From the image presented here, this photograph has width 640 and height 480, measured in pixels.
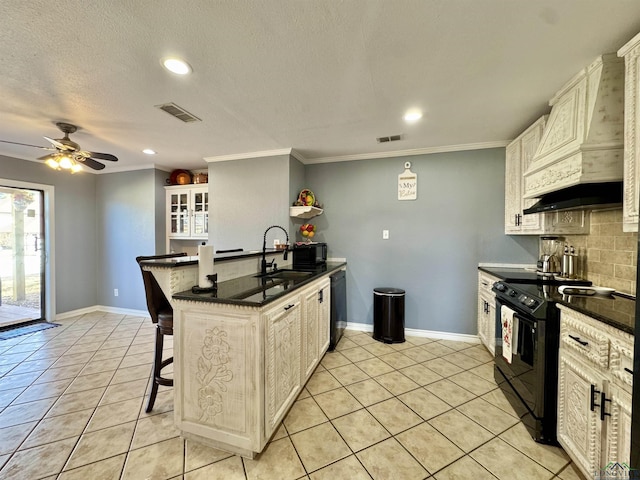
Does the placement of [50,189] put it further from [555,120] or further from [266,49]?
[555,120]

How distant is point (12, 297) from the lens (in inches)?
149

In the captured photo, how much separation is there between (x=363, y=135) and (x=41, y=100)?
115 inches

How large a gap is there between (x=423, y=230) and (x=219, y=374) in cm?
288

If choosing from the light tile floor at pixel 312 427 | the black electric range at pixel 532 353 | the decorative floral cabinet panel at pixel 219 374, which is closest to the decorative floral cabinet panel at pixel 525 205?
the black electric range at pixel 532 353

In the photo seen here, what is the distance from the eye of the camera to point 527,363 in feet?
5.68

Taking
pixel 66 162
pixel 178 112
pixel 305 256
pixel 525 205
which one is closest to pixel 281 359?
pixel 305 256

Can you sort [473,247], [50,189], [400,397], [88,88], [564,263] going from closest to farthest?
[88,88] → [400,397] → [564,263] → [473,247] → [50,189]

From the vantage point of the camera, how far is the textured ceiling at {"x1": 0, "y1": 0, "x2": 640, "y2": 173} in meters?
1.30

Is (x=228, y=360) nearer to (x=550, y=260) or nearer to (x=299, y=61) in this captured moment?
(x=299, y=61)

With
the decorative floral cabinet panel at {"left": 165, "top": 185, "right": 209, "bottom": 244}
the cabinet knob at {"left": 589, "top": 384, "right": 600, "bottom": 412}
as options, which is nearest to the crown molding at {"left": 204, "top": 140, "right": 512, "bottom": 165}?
the decorative floral cabinet panel at {"left": 165, "top": 185, "right": 209, "bottom": 244}

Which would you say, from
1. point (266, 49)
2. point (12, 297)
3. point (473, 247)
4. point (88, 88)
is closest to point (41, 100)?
point (88, 88)

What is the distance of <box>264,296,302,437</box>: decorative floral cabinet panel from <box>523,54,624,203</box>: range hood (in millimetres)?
2155

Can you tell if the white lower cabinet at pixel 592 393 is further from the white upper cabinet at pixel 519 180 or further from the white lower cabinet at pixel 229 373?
the white lower cabinet at pixel 229 373

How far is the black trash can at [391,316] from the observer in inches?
125
